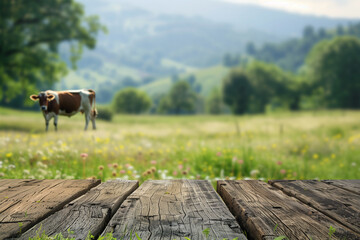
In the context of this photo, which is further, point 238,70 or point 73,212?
point 238,70

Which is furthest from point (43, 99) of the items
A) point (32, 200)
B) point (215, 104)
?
point (215, 104)

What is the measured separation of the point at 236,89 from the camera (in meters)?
63.6

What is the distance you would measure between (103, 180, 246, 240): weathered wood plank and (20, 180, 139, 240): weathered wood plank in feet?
0.21

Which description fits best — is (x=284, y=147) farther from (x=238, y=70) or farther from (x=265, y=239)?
Result: (x=238, y=70)

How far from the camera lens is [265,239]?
1.64 metres

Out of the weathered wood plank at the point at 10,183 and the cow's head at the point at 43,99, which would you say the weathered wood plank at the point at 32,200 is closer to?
the weathered wood plank at the point at 10,183

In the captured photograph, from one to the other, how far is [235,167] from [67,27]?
13.9m

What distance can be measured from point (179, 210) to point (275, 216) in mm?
631

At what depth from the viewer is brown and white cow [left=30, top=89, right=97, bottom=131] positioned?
176 centimetres

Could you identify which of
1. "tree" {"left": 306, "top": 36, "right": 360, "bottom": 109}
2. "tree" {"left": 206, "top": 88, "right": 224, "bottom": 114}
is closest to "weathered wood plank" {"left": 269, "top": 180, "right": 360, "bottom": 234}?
"tree" {"left": 306, "top": 36, "right": 360, "bottom": 109}

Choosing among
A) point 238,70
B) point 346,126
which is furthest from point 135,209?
point 238,70

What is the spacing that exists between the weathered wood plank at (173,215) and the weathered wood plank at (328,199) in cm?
70

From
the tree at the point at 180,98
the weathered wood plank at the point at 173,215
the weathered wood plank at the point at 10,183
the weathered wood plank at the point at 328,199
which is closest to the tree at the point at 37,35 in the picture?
the weathered wood plank at the point at 10,183

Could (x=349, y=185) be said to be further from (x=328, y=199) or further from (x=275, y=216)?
(x=275, y=216)
